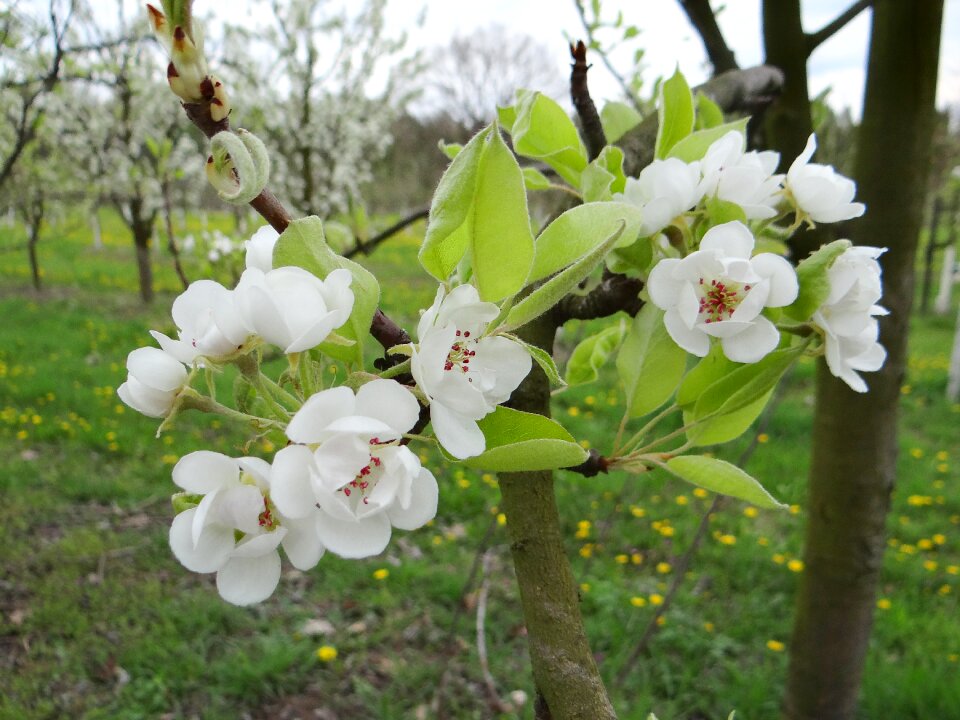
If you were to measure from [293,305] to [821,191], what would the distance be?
463 mm

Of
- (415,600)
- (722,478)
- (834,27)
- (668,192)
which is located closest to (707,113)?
(668,192)

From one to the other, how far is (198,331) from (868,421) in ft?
5.27

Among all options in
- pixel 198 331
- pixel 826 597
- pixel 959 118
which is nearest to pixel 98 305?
pixel 826 597

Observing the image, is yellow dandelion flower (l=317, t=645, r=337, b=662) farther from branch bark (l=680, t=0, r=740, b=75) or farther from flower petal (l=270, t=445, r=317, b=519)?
flower petal (l=270, t=445, r=317, b=519)

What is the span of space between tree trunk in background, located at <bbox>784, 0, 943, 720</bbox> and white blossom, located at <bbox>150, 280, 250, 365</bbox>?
1.39 meters

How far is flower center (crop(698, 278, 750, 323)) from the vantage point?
526 millimetres

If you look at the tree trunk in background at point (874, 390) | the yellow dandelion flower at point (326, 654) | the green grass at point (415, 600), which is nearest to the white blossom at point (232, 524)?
the tree trunk in background at point (874, 390)

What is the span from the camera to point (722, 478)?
57 centimetres

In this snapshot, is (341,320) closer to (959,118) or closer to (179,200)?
(179,200)

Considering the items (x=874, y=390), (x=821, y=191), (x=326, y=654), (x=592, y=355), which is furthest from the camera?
(x=326, y=654)

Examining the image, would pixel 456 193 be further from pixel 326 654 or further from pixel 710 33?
pixel 326 654

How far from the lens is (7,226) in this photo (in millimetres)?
16734

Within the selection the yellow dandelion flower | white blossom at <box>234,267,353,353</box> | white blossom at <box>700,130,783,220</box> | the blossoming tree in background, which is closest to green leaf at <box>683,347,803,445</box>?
the blossoming tree in background

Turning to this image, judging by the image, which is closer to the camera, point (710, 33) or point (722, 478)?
point (722, 478)
